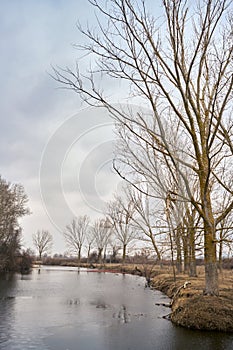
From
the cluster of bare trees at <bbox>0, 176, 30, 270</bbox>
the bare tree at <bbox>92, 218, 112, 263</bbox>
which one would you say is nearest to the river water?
the cluster of bare trees at <bbox>0, 176, 30, 270</bbox>

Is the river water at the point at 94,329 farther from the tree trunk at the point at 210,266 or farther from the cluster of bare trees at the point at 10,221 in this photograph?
the cluster of bare trees at the point at 10,221

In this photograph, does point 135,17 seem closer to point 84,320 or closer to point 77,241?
point 84,320

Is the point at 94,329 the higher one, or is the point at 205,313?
the point at 205,313

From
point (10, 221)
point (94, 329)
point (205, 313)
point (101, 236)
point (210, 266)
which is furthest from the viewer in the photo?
point (101, 236)

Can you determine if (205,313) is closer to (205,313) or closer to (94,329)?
(205,313)

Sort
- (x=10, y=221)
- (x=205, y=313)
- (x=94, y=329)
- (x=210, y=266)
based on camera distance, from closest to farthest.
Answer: (x=94, y=329) < (x=205, y=313) < (x=210, y=266) < (x=10, y=221)

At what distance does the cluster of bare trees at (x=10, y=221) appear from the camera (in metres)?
33.4

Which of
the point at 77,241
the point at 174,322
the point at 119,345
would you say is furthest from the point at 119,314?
the point at 77,241

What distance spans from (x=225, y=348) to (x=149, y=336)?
1812 millimetres

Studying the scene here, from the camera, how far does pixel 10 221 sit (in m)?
35.1

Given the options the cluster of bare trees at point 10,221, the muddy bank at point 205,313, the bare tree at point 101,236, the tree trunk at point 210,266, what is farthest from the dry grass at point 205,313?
the bare tree at point 101,236

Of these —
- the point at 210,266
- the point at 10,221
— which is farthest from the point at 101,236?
the point at 210,266

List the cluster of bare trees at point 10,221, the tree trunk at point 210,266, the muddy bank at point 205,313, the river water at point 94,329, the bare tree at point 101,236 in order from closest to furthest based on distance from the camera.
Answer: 1. the river water at point 94,329
2. the muddy bank at point 205,313
3. the tree trunk at point 210,266
4. the cluster of bare trees at point 10,221
5. the bare tree at point 101,236

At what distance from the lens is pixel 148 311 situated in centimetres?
1234
